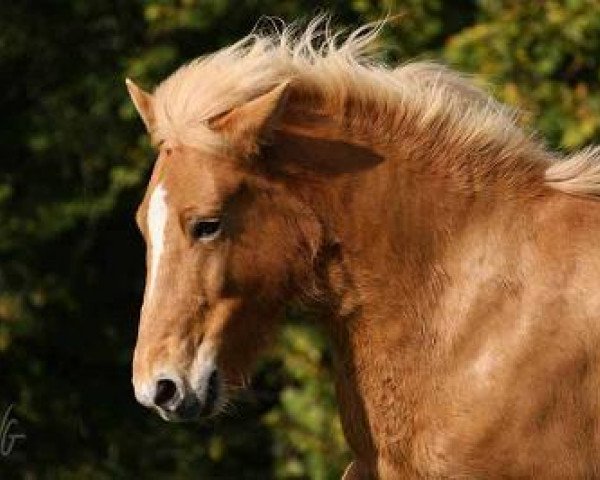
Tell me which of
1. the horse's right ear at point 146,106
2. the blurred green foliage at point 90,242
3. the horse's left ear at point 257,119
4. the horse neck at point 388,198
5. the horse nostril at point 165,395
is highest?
the horse's left ear at point 257,119

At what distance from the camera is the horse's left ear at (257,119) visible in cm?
521

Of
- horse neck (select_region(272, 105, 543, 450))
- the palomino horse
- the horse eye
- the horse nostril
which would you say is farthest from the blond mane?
the horse nostril

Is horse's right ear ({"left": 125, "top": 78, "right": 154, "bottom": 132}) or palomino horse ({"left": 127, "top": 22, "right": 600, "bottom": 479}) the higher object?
horse's right ear ({"left": 125, "top": 78, "right": 154, "bottom": 132})

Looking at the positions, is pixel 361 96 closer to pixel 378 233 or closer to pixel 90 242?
pixel 378 233

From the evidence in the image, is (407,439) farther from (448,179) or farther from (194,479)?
(194,479)

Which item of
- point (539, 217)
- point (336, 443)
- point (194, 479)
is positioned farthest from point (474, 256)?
point (194, 479)

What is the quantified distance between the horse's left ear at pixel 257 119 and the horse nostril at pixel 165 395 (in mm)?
771

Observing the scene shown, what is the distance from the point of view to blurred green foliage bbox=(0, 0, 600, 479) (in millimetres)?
11570

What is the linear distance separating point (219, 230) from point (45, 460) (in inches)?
295

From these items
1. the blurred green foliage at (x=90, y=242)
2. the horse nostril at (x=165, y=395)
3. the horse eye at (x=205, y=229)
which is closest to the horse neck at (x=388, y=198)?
the horse eye at (x=205, y=229)

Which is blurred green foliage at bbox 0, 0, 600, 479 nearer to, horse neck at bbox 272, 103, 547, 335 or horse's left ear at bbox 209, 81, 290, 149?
horse neck at bbox 272, 103, 547, 335

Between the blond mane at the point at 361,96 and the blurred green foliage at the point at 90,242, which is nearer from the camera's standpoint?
the blond mane at the point at 361,96

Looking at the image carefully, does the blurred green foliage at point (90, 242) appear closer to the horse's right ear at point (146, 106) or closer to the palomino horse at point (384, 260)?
the horse's right ear at point (146, 106)

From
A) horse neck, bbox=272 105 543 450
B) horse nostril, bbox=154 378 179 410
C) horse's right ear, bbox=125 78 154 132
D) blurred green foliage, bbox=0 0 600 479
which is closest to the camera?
horse nostril, bbox=154 378 179 410
